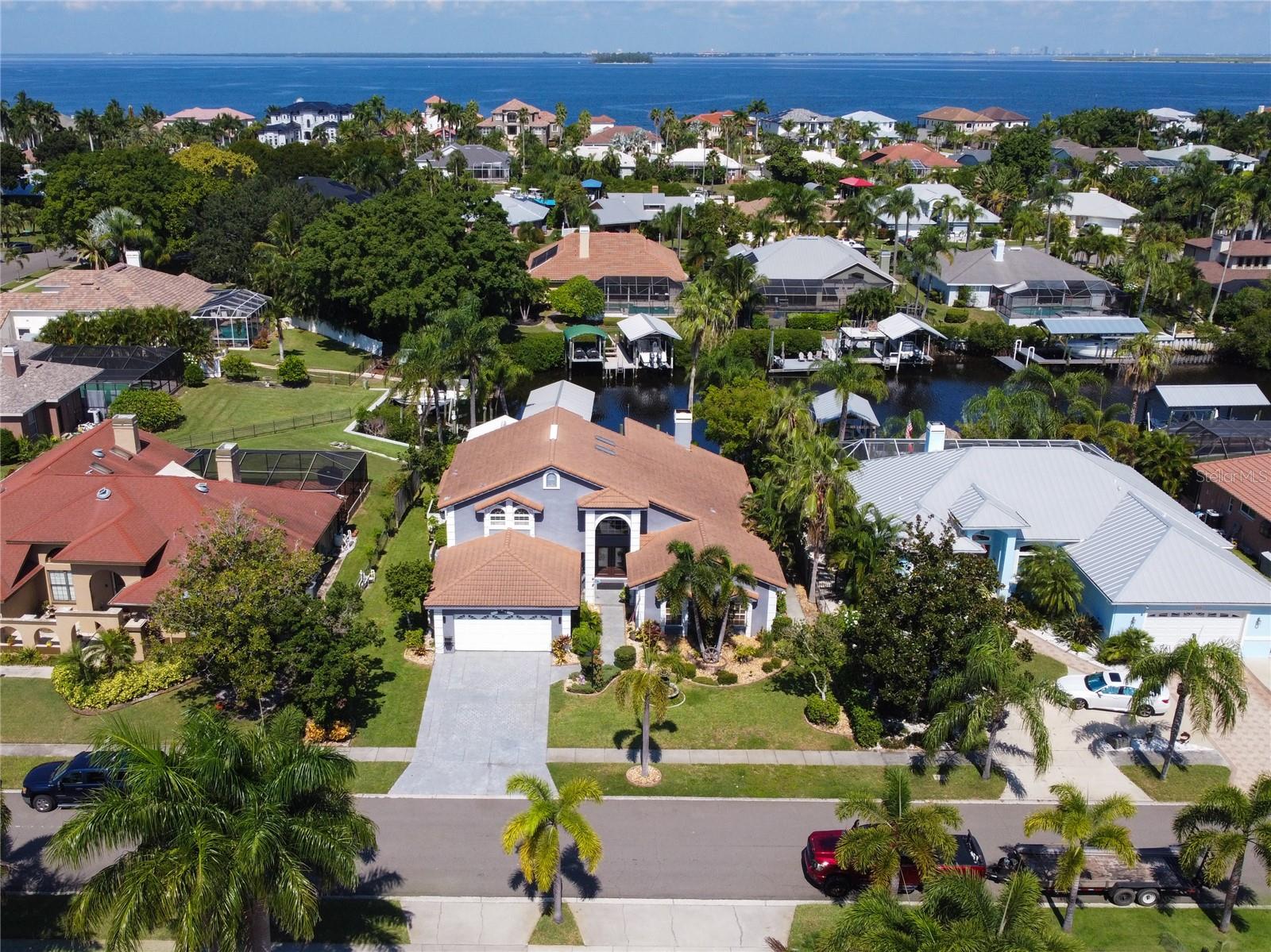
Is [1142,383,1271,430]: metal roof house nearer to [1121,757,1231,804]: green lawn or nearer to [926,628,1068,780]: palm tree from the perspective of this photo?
[1121,757,1231,804]: green lawn

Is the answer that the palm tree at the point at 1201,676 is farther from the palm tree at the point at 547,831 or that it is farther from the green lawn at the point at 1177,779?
the palm tree at the point at 547,831

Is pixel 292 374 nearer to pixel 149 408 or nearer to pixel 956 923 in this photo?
pixel 149 408

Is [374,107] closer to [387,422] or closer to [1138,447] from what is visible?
[387,422]

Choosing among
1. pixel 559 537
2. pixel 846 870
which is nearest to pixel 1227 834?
pixel 846 870

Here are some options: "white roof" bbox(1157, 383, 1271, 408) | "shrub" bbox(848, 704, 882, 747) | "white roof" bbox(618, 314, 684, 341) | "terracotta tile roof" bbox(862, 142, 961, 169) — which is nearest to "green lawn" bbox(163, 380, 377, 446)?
"white roof" bbox(618, 314, 684, 341)

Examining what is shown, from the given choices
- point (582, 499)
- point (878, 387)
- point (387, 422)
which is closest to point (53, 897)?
point (582, 499)
